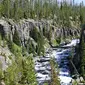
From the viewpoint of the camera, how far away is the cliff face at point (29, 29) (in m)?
127

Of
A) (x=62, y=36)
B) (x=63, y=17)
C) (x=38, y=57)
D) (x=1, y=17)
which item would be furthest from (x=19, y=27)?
(x=63, y=17)

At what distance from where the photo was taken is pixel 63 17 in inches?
A: 7835

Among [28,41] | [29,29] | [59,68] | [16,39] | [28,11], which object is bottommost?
[59,68]

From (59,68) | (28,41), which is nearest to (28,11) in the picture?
(28,41)

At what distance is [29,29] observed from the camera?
15025 centimetres

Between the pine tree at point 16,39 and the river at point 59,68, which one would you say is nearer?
the river at point 59,68

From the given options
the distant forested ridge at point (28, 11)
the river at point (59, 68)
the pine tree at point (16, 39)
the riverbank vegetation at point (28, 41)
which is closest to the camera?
the riverbank vegetation at point (28, 41)

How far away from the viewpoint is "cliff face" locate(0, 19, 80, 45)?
12712cm

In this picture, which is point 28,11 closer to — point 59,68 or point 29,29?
point 29,29

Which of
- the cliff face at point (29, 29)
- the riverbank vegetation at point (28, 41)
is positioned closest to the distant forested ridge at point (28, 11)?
the riverbank vegetation at point (28, 41)

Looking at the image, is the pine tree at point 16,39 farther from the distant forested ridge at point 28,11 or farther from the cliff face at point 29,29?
the distant forested ridge at point 28,11

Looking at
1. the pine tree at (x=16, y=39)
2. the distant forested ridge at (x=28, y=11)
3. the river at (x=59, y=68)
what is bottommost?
the river at (x=59, y=68)

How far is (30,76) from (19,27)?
8339cm

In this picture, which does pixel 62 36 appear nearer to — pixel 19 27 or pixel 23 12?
pixel 23 12
